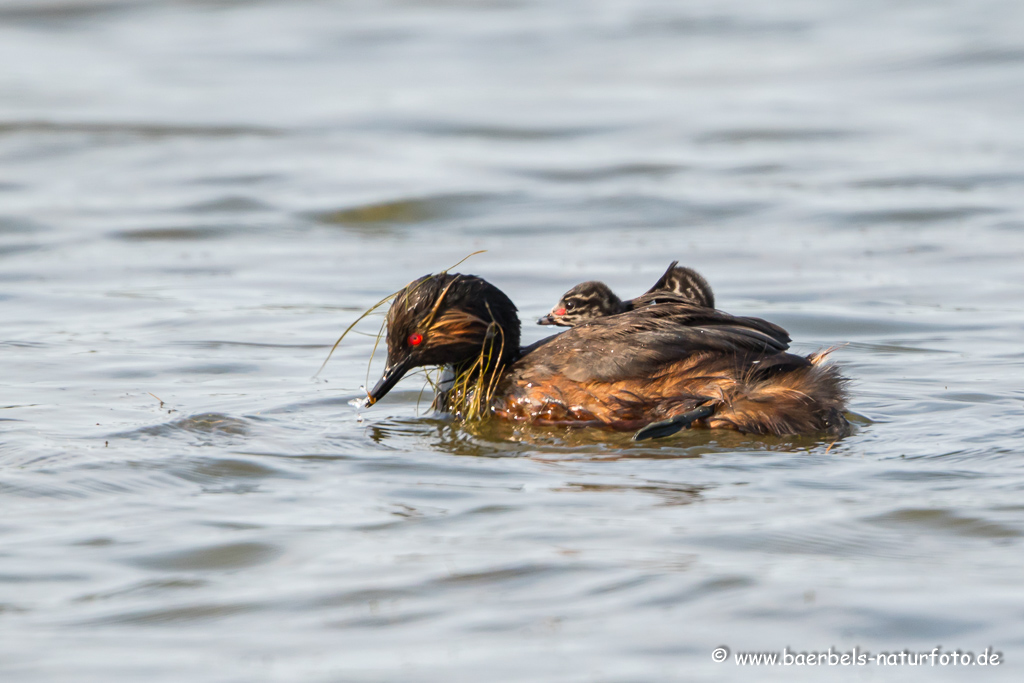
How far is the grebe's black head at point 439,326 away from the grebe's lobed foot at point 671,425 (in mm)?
1023

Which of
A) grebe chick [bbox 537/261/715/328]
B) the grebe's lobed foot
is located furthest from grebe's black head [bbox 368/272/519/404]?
the grebe's lobed foot

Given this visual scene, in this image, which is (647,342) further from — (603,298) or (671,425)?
(603,298)

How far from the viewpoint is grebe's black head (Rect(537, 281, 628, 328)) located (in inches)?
299

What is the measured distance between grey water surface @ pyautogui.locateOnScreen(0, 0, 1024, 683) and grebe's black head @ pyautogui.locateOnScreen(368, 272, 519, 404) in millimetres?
372

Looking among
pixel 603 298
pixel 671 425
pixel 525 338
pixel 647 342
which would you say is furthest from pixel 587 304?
pixel 671 425

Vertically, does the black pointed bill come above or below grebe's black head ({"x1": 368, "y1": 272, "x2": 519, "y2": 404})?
below

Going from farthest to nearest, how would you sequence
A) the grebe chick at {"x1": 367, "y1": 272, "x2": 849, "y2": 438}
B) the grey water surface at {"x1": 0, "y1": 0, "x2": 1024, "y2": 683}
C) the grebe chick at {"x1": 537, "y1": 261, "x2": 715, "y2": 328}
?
1. the grebe chick at {"x1": 537, "y1": 261, "x2": 715, "y2": 328}
2. the grebe chick at {"x1": 367, "y1": 272, "x2": 849, "y2": 438}
3. the grey water surface at {"x1": 0, "y1": 0, "x2": 1024, "y2": 683}

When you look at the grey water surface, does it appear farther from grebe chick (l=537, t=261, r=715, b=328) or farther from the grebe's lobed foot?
grebe chick (l=537, t=261, r=715, b=328)

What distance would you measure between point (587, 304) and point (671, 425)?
1523 mm

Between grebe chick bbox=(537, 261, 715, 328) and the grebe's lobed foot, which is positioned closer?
the grebe's lobed foot

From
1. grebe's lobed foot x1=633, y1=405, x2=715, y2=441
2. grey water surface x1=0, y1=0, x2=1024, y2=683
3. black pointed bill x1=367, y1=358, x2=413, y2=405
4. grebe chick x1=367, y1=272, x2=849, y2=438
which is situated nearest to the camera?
grey water surface x1=0, y1=0, x2=1024, y2=683

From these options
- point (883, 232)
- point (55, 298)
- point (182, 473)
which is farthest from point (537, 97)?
point (182, 473)

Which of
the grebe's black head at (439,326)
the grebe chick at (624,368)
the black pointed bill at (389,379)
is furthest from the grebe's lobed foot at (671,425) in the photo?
the black pointed bill at (389,379)

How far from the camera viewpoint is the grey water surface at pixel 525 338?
169 inches
